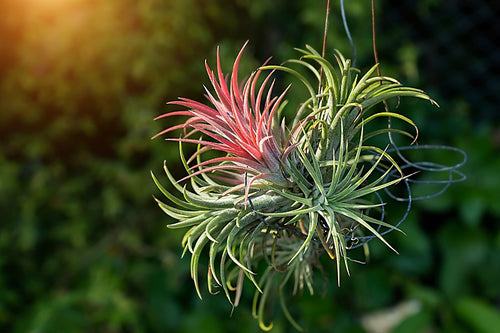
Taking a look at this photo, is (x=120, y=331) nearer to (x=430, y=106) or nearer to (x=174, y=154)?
(x=174, y=154)

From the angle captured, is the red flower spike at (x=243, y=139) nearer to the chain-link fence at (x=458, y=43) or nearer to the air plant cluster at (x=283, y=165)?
the air plant cluster at (x=283, y=165)

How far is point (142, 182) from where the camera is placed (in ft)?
6.38

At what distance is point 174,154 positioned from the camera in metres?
1.88

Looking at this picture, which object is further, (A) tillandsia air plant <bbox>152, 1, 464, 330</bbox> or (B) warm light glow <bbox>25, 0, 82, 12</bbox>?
(B) warm light glow <bbox>25, 0, 82, 12</bbox>

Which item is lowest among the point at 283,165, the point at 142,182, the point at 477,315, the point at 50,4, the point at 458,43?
the point at 477,315

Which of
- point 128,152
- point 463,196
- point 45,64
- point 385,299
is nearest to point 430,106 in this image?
point 463,196

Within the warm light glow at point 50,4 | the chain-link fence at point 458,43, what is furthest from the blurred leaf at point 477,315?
the warm light glow at point 50,4

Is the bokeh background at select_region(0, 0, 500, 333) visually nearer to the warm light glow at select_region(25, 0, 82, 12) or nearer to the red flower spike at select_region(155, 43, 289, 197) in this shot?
the warm light glow at select_region(25, 0, 82, 12)

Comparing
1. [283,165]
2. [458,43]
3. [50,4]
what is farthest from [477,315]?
[50,4]

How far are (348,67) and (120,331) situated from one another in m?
1.67

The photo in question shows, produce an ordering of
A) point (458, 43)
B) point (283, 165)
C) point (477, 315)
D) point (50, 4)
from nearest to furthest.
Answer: point (283, 165) → point (477, 315) → point (50, 4) → point (458, 43)

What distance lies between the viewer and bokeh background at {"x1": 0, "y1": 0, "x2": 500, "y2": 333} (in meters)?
1.86

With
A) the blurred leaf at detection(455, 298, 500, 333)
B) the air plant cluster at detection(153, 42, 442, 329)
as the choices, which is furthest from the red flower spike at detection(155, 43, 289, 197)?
the blurred leaf at detection(455, 298, 500, 333)

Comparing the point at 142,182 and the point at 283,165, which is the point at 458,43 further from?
the point at 283,165
